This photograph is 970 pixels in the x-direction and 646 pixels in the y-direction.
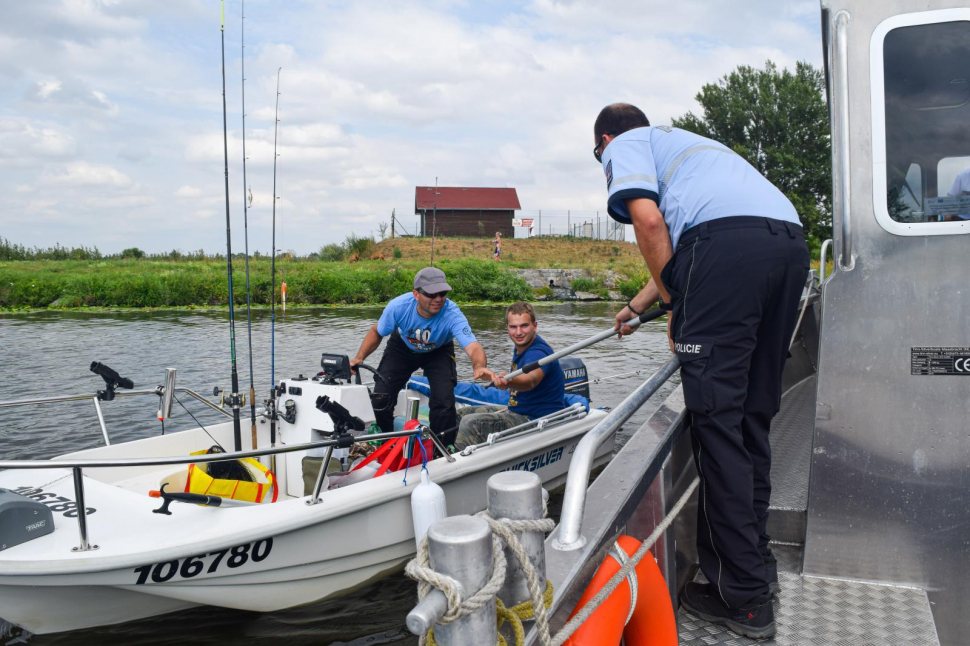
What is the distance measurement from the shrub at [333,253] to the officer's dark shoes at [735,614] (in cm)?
3698

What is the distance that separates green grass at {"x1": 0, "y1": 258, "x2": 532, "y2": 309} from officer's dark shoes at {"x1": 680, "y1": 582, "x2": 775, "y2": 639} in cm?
2404

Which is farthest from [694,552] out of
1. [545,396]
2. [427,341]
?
[427,341]

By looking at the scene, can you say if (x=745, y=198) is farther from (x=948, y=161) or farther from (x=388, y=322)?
(x=388, y=322)

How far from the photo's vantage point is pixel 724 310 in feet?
7.01

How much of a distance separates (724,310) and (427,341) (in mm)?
4341

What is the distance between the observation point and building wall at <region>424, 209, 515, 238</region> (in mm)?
49875

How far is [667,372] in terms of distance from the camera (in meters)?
2.65

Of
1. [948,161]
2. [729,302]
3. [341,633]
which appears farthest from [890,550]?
[341,633]

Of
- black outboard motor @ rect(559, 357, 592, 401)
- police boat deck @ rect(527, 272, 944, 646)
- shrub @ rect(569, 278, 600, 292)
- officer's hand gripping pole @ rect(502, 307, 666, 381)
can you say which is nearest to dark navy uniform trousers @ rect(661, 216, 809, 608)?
police boat deck @ rect(527, 272, 944, 646)

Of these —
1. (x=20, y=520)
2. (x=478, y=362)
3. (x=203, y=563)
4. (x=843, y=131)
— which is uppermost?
(x=843, y=131)

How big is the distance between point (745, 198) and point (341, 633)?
373cm

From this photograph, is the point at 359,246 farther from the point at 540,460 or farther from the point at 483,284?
the point at 540,460

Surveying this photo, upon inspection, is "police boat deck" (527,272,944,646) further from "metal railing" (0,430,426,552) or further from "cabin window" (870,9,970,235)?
"metal railing" (0,430,426,552)

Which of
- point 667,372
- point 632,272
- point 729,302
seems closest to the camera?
point 729,302
